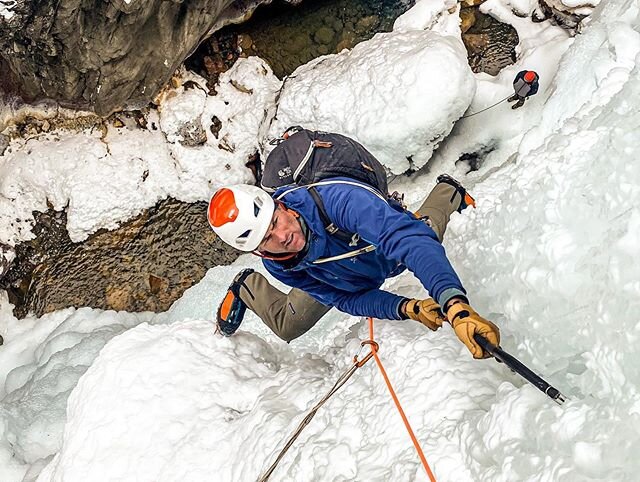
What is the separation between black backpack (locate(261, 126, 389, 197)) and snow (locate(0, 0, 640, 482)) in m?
0.59

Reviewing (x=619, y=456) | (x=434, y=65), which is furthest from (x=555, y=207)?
(x=434, y=65)

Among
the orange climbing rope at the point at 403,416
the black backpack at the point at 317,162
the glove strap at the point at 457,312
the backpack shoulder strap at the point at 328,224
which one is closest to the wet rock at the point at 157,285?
the black backpack at the point at 317,162

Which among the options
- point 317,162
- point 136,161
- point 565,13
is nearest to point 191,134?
point 136,161

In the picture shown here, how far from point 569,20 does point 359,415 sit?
3.92 m

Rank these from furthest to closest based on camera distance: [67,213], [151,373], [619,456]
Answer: [67,213]
[151,373]
[619,456]

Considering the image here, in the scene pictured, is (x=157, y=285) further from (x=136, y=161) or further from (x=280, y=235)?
(x=280, y=235)

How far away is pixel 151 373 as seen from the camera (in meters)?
3.37

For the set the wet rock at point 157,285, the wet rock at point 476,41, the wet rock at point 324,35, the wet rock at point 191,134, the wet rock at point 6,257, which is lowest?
the wet rock at point 157,285

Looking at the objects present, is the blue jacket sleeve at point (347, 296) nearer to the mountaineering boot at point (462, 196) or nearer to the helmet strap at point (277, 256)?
the helmet strap at point (277, 256)

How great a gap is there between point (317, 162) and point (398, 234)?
60 cm

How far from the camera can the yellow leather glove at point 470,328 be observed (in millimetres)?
1782

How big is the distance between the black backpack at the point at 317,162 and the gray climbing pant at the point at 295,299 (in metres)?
0.86

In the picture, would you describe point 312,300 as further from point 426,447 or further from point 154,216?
point 154,216

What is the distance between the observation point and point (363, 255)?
2.64 m
